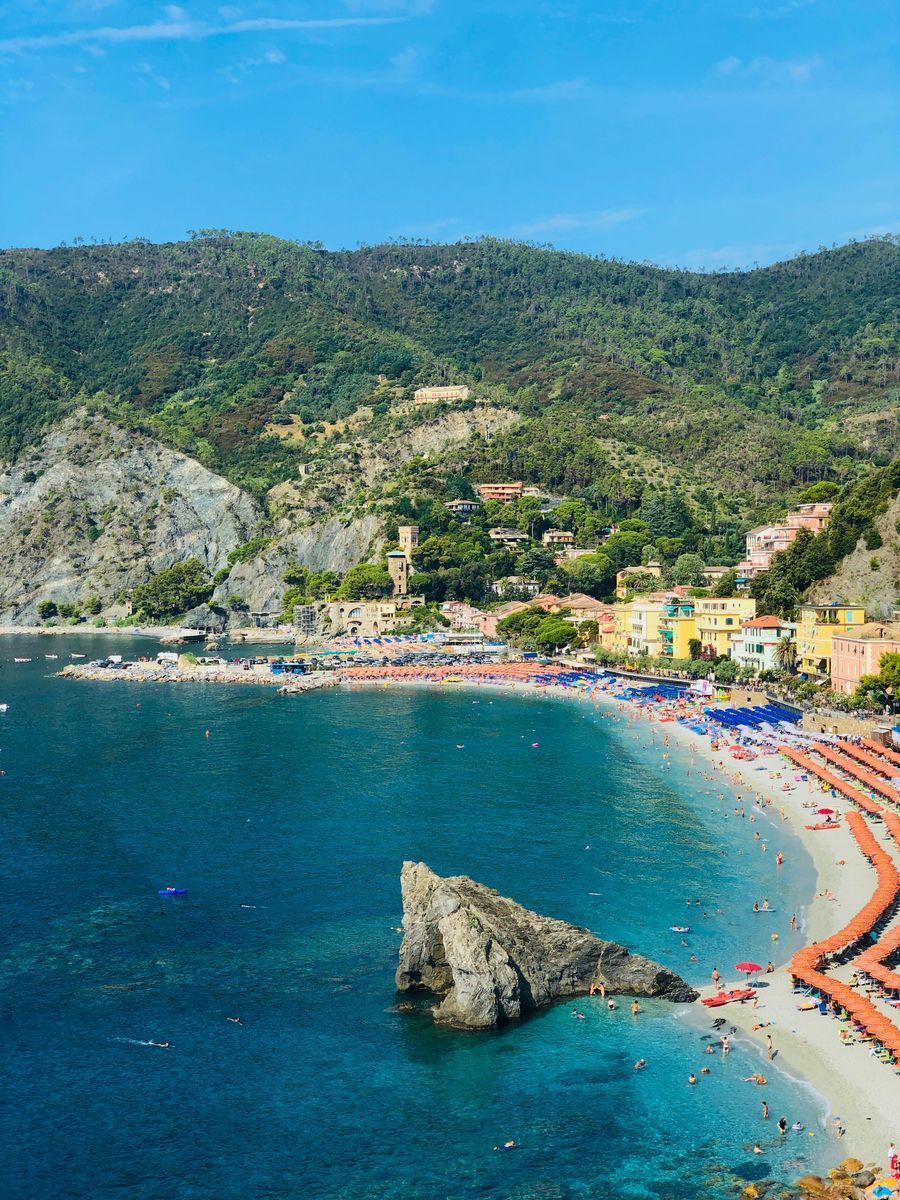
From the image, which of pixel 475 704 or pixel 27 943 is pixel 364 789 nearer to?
pixel 27 943

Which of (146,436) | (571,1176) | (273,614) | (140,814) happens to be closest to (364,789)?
(140,814)

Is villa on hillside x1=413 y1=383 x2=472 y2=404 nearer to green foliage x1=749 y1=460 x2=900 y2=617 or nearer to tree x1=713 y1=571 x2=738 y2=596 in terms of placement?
tree x1=713 y1=571 x2=738 y2=596

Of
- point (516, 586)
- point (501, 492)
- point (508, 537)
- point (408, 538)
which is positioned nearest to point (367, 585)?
point (408, 538)

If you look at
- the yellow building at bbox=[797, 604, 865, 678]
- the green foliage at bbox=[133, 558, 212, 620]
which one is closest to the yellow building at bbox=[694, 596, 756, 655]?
the yellow building at bbox=[797, 604, 865, 678]

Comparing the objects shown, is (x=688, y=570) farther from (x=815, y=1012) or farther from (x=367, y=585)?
(x=815, y=1012)

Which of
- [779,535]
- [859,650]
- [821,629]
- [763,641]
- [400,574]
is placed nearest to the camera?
[859,650]

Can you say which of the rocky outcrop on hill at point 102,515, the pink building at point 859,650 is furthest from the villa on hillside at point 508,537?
the pink building at point 859,650

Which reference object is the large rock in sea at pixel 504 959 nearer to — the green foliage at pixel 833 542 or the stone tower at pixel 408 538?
the green foliage at pixel 833 542
